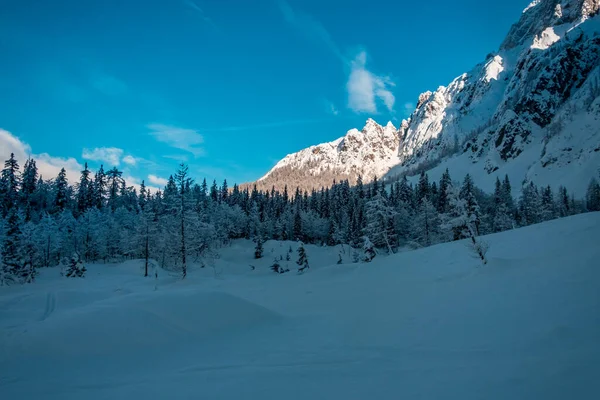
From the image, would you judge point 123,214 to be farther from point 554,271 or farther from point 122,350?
point 554,271

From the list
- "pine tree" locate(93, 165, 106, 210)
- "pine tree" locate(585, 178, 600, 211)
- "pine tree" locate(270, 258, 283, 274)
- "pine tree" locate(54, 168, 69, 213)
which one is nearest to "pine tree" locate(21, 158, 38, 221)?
"pine tree" locate(54, 168, 69, 213)

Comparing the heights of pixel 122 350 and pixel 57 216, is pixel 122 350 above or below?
below

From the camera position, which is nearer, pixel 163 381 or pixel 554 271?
pixel 163 381

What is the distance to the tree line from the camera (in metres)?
40.0

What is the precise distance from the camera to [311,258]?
228 feet

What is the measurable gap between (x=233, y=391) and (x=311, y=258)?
64040 millimetres

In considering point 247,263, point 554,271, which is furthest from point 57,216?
point 554,271

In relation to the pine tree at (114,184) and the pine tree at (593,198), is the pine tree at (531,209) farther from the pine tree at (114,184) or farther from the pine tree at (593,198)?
the pine tree at (114,184)

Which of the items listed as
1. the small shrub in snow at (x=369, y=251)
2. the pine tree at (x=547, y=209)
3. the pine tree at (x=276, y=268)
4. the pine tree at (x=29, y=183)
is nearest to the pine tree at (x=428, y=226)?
the small shrub in snow at (x=369, y=251)

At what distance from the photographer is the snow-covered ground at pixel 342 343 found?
6.28 m

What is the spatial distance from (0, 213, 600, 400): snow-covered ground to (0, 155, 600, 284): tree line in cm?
905

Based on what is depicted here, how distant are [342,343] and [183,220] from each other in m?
28.4

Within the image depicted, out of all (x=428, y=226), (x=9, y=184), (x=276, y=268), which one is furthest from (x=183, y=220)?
(x=9, y=184)

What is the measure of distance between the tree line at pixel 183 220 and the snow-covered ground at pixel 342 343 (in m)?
9.05
